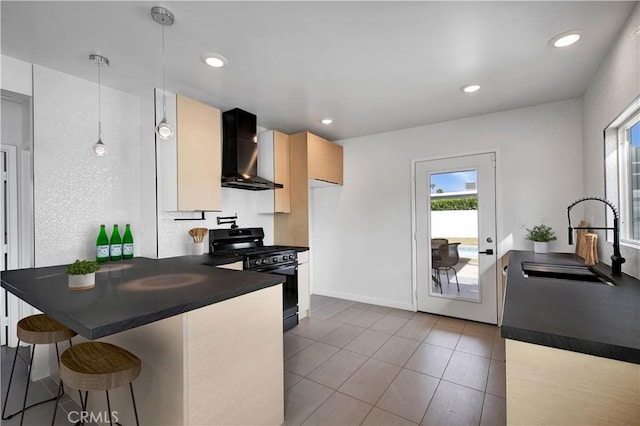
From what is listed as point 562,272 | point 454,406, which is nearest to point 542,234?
point 562,272

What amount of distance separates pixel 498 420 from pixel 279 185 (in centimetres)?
289

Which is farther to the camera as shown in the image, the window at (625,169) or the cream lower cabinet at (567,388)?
the window at (625,169)

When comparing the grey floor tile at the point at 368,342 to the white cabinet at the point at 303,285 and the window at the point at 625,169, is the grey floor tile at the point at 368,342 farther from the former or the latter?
the window at the point at 625,169

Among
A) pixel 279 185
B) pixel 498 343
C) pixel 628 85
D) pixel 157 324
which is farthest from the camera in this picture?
pixel 279 185

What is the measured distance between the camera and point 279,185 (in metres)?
3.60

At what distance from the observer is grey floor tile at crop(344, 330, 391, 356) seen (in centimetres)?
274

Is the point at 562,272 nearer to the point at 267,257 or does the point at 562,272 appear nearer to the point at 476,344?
the point at 476,344

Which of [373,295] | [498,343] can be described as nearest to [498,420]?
[498,343]

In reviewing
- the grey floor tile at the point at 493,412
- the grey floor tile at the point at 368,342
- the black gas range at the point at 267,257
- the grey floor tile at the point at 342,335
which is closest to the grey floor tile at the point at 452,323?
Answer: the grey floor tile at the point at 368,342

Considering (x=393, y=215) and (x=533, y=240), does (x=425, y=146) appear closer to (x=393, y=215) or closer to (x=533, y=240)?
(x=393, y=215)

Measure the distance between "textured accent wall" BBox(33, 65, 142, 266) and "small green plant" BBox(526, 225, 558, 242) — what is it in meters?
3.87

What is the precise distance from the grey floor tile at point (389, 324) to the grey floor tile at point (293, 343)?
81 cm

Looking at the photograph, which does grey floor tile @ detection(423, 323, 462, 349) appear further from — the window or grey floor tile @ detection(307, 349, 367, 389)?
the window

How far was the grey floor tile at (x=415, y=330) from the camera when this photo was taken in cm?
305
